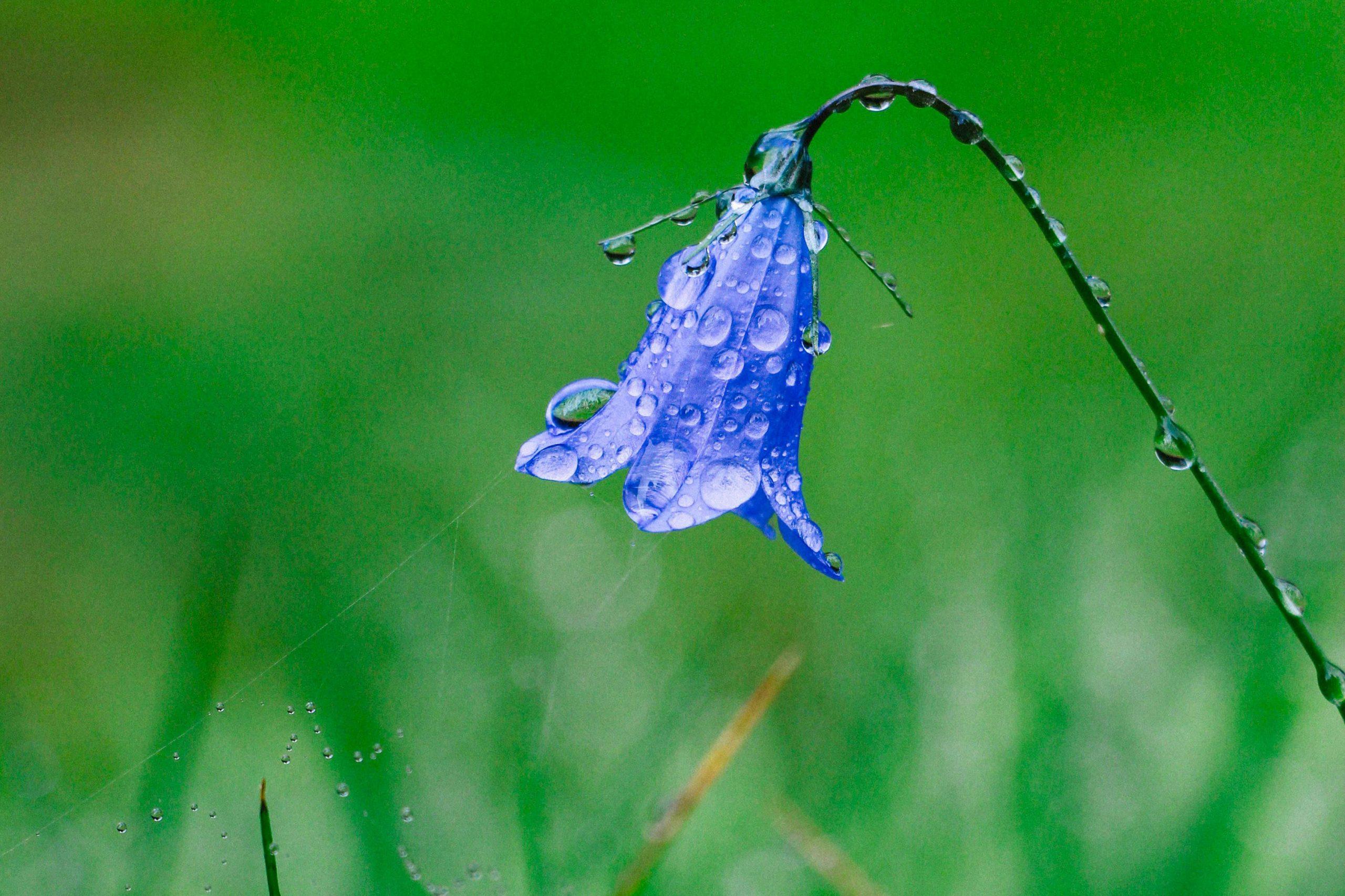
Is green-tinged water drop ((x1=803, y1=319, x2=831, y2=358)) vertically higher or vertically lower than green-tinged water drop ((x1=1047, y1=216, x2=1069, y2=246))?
lower

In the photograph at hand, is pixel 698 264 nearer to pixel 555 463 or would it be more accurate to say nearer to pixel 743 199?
pixel 743 199

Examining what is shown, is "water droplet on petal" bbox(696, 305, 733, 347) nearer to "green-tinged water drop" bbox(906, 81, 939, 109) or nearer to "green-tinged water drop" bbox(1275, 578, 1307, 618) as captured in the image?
"green-tinged water drop" bbox(906, 81, 939, 109)

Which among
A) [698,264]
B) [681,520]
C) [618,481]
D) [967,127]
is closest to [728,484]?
[681,520]

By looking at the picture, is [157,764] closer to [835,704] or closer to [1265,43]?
[835,704]

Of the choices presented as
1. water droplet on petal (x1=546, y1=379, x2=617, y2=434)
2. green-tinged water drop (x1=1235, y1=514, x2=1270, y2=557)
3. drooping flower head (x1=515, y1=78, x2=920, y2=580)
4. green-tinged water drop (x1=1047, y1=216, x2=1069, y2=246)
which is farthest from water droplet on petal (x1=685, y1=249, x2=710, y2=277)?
green-tinged water drop (x1=1235, y1=514, x2=1270, y2=557)

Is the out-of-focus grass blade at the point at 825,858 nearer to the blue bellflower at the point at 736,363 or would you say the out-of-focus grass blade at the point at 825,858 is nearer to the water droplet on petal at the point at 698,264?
the blue bellflower at the point at 736,363
